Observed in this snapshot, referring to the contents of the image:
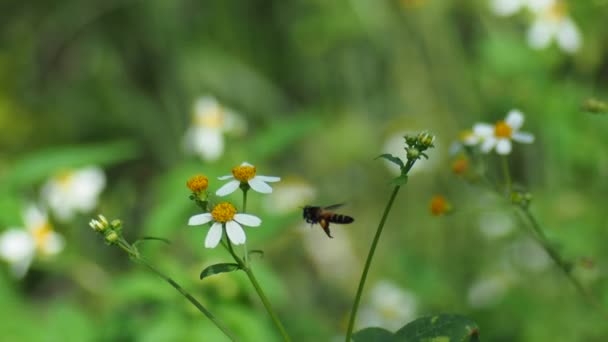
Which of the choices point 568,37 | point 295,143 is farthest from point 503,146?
point 295,143

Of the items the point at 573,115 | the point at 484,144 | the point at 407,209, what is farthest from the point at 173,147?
the point at 484,144

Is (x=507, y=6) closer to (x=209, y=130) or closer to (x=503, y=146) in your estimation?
(x=209, y=130)

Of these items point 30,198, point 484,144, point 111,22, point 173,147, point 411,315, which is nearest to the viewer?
point 484,144

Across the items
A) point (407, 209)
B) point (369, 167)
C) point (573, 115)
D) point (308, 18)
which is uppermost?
point (308, 18)

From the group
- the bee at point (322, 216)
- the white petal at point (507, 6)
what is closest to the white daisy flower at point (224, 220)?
the bee at point (322, 216)

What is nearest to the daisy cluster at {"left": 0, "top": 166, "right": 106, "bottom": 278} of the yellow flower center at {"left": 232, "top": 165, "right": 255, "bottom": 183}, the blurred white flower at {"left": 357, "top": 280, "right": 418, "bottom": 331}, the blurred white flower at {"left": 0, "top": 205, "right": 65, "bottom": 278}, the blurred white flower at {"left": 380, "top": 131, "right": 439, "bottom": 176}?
the blurred white flower at {"left": 0, "top": 205, "right": 65, "bottom": 278}

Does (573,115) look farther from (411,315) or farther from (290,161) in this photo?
(290,161)
